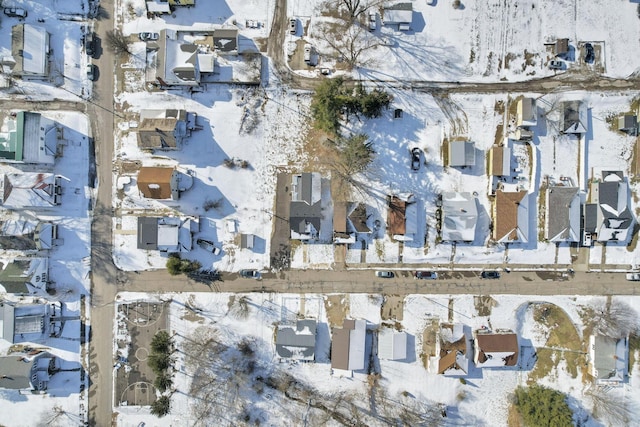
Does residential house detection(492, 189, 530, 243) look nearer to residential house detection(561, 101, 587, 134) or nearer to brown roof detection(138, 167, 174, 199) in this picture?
residential house detection(561, 101, 587, 134)

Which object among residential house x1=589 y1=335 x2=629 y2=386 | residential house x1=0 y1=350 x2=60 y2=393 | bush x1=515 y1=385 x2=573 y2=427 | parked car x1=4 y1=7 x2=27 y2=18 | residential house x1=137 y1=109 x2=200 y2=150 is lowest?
bush x1=515 y1=385 x2=573 y2=427

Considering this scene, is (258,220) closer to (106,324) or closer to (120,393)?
(106,324)

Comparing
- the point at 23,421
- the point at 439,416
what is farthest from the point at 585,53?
the point at 23,421

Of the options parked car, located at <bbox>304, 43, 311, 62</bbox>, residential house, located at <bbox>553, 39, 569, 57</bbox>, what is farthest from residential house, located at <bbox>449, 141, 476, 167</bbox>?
parked car, located at <bbox>304, 43, 311, 62</bbox>

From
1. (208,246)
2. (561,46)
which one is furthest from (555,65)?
(208,246)

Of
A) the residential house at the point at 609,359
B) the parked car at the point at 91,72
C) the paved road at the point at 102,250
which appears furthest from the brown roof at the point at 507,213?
the parked car at the point at 91,72

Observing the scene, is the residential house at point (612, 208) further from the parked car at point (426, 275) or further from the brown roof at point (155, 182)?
the brown roof at point (155, 182)

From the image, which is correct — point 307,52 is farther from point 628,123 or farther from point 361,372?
point 361,372
